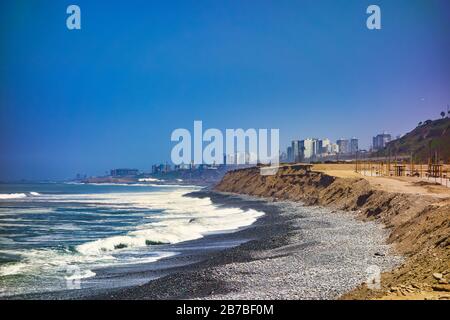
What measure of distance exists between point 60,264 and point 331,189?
3972 centimetres

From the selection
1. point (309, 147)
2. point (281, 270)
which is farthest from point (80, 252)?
point (309, 147)

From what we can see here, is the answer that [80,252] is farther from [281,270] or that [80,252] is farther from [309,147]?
[309,147]

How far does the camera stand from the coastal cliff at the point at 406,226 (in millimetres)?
13758

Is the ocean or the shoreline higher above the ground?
the shoreline

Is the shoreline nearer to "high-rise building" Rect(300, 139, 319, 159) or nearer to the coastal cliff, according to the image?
the coastal cliff

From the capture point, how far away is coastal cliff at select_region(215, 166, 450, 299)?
45.1 ft

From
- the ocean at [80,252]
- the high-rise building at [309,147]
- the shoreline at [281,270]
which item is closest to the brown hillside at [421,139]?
the high-rise building at [309,147]

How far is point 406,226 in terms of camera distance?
25.2m

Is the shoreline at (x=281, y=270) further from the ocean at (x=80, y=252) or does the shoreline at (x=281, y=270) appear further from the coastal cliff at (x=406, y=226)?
the ocean at (x=80, y=252)

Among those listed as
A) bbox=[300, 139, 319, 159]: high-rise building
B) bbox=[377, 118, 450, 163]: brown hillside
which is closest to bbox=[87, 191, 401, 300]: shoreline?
bbox=[377, 118, 450, 163]: brown hillside

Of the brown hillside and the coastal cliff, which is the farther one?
the brown hillside

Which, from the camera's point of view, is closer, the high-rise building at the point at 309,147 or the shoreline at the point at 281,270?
the shoreline at the point at 281,270

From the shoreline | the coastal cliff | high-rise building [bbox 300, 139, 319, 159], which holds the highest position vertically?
high-rise building [bbox 300, 139, 319, 159]
